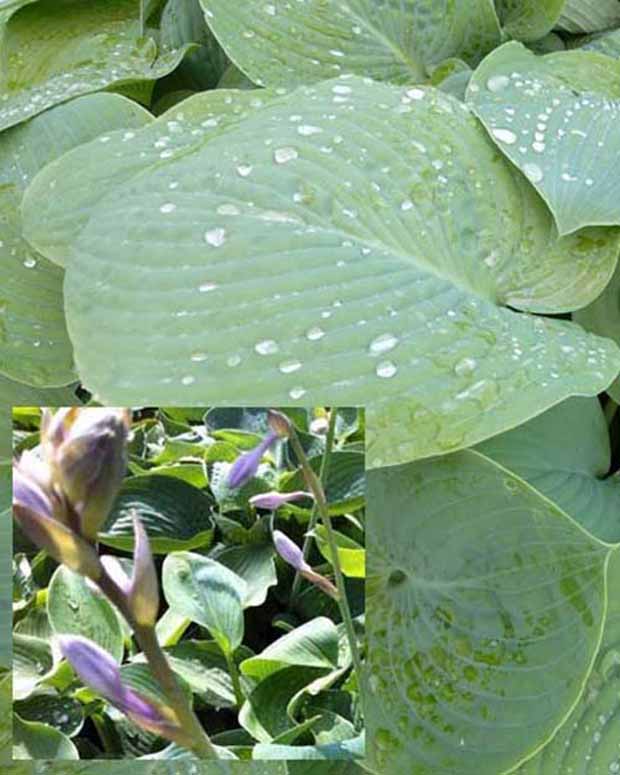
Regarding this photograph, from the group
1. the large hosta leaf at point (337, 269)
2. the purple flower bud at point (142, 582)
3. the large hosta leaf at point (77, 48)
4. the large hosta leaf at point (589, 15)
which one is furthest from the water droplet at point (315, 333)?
the large hosta leaf at point (589, 15)

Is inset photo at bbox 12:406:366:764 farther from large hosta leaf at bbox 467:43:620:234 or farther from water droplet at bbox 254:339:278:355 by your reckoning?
large hosta leaf at bbox 467:43:620:234

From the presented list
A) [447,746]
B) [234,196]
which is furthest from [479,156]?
[447,746]

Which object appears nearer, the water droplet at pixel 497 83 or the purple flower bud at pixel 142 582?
the purple flower bud at pixel 142 582

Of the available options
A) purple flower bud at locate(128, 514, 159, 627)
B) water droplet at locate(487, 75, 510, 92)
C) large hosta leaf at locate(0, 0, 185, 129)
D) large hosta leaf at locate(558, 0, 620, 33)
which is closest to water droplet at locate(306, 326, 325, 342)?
purple flower bud at locate(128, 514, 159, 627)

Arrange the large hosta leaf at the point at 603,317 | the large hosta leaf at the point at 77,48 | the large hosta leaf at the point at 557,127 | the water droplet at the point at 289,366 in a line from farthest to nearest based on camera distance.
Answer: the large hosta leaf at the point at 77,48, the large hosta leaf at the point at 603,317, the large hosta leaf at the point at 557,127, the water droplet at the point at 289,366

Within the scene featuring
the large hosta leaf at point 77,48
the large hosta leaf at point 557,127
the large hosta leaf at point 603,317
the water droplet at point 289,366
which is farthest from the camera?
the large hosta leaf at point 77,48

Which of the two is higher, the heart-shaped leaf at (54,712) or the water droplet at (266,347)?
the water droplet at (266,347)

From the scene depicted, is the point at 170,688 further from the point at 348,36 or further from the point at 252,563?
the point at 348,36

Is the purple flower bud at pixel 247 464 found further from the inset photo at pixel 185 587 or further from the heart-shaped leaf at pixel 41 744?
the heart-shaped leaf at pixel 41 744
